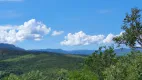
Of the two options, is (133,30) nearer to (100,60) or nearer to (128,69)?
→ (128,69)

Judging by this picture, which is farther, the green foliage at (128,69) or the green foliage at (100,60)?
the green foliage at (100,60)

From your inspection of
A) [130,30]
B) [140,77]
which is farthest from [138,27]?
[140,77]

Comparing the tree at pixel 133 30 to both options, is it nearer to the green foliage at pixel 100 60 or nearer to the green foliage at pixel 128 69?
the green foliage at pixel 128 69

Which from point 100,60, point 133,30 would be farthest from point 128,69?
point 100,60

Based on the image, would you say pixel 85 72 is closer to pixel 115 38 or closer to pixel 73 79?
pixel 73 79

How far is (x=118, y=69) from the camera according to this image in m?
73.3

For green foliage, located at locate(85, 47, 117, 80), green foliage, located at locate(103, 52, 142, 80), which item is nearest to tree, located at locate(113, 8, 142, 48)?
green foliage, located at locate(103, 52, 142, 80)

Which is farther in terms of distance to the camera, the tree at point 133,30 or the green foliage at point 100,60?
the green foliage at point 100,60

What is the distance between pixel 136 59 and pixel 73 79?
43.1 metres

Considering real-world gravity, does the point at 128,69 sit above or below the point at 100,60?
below

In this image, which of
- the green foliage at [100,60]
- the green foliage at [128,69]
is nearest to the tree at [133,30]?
the green foliage at [128,69]

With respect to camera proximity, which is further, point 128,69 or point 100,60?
point 100,60

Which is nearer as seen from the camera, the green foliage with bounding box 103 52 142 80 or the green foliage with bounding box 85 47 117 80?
the green foliage with bounding box 103 52 142 80

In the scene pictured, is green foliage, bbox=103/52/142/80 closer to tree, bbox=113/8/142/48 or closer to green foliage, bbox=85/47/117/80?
tree, bbox=113/8/142/48
